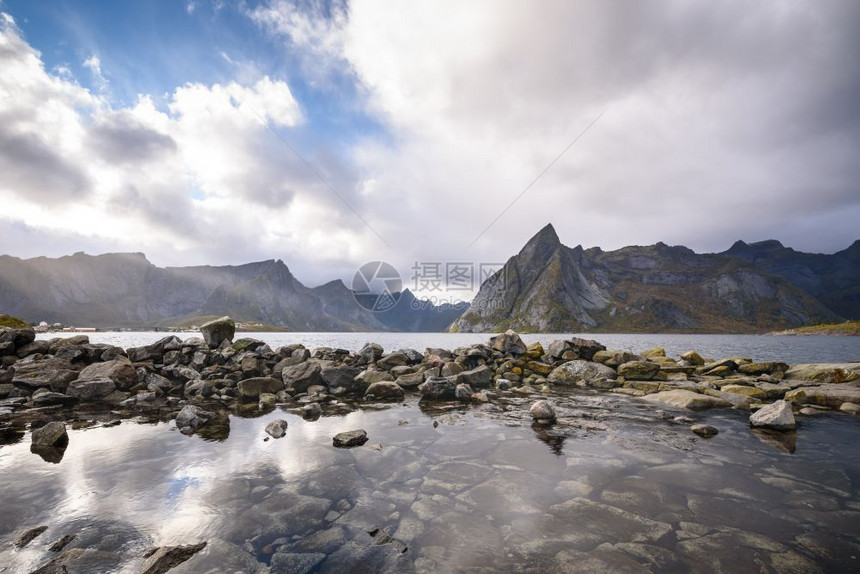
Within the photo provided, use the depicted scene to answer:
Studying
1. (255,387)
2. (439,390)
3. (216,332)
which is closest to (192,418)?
(255,387)

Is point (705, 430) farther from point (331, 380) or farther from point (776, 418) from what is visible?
point (331, 380)

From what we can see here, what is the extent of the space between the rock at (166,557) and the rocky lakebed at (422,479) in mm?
49

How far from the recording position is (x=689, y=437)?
41.0 feet

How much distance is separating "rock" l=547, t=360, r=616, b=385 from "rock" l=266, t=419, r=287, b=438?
19.7m

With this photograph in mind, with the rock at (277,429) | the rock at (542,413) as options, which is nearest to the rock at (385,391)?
the rock at (277,429)

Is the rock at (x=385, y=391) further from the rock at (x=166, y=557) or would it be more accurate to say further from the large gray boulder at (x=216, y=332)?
the large gray boulder at (x=216, y=332)

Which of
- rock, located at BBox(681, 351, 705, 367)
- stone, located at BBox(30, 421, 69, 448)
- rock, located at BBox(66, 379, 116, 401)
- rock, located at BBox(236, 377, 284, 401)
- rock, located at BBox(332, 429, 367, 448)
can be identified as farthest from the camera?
rock, located at BBox(681, 351, 705, 367)

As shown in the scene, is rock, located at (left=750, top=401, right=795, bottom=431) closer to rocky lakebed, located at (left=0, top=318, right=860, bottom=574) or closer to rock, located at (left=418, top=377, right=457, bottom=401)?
rocky lakebed, located at (left=0, top=318, right=860, bottom=574)

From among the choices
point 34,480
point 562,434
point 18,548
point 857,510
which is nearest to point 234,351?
point 34,480

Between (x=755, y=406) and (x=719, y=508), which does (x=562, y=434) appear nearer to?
(x=719, y=508)

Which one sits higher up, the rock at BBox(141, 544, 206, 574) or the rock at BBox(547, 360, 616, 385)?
the rock at BBox(141, 544, 206, 574)

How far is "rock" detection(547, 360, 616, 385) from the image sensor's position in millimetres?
25609

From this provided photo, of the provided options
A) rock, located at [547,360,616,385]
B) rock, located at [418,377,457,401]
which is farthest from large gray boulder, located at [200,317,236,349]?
rock, located at [547,360,616,385]

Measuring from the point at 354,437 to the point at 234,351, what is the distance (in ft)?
64.0
